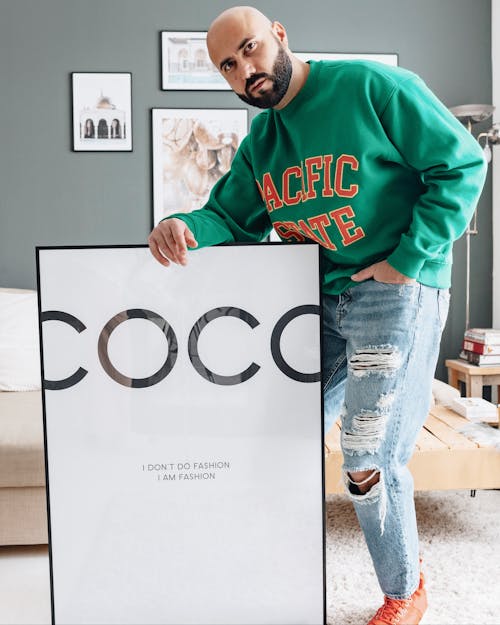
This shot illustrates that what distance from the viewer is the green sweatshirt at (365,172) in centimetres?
117

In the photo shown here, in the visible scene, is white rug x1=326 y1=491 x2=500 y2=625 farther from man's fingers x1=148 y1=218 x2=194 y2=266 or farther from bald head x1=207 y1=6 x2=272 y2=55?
bald head x1=207 y1=6 x2=272 y2=55

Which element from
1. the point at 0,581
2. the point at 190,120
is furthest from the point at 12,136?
the point at 0,581

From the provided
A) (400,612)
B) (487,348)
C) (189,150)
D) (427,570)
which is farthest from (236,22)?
(487,348)

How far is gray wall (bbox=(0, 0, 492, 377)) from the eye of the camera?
317 centimetres

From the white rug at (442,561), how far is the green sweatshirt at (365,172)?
852 mm

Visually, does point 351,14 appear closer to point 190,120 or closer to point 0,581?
point 190,120

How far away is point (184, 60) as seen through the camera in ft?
10.5

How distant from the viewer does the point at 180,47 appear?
10.5ft

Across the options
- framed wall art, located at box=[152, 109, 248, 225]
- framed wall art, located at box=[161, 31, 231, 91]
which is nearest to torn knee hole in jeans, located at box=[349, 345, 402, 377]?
framed wall art, located at box=[152, 109, 248, 225]

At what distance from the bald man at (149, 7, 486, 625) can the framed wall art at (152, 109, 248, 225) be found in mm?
1867

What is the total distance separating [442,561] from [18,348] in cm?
175

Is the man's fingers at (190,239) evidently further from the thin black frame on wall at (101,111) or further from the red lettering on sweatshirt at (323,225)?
the thin black frame on wall at (101,111)

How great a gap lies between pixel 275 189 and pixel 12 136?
7.57ft

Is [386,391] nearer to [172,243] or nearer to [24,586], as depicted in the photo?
[172,243]
